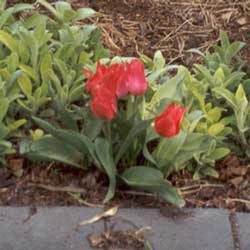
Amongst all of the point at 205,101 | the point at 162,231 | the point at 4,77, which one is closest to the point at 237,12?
the point at 205,101

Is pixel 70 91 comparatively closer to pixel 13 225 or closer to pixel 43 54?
pixel 43 54

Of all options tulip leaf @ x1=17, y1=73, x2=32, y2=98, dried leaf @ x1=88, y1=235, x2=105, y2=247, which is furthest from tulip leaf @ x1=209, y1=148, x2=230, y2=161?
tulip leaf @ x1=17, y1=73, x2=32, y2=98

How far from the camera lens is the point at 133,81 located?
3518 millimetres

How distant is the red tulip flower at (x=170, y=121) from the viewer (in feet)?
11.3

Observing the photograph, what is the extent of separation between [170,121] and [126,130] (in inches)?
11.9

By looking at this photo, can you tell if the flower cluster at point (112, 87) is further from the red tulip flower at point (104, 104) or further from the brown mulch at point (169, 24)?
the brown mulch at point (169, 24)

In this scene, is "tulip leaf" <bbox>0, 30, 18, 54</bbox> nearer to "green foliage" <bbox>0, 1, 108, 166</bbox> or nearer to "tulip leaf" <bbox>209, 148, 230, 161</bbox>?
"green foliage" <bbox>0, 1, 108, 166</bbox>

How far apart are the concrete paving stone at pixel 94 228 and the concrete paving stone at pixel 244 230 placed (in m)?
0.04

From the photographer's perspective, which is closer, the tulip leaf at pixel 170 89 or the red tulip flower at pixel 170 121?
the red tulip flower at pixel 170 121

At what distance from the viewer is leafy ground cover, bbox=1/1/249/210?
145 inches

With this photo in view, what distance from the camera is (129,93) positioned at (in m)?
3.57

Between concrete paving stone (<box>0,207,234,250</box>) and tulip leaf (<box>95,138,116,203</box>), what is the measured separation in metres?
0.09

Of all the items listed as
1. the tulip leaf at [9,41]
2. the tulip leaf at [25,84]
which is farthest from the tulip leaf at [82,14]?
the tulip leaf at [25,84]

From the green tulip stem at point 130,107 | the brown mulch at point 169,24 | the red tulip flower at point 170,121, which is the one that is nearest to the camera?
the red tulip flower at point 170,121
